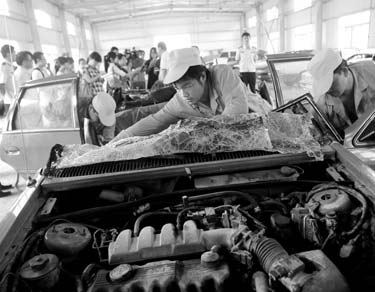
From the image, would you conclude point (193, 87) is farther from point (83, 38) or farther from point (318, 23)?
point (83, 38)

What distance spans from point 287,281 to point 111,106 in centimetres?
297

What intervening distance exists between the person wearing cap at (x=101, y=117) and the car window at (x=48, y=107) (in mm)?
246

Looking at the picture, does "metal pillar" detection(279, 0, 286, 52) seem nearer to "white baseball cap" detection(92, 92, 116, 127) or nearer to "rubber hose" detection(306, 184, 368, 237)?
"white baseball cap" detection(92, 92, 116, 127)

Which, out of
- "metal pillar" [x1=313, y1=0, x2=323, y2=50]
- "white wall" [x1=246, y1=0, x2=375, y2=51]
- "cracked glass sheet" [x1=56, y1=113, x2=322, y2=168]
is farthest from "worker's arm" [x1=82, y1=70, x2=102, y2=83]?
"metal pillar" [x1=313, y1=0, x2=323, y2=50]

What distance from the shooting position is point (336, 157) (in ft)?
6.10

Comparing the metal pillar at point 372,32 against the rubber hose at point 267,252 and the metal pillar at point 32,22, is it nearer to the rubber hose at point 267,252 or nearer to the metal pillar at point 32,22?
the rubber hose at point 267,252

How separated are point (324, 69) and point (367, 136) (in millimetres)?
640

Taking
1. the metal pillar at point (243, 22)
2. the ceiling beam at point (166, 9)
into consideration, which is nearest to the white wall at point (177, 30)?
the metal pillar at point (243, 22)

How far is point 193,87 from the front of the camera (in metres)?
2.70

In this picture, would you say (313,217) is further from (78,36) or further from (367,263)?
(78,36)

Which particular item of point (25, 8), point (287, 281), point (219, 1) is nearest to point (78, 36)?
point (25, 8)

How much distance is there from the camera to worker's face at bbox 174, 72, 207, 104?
267 cm

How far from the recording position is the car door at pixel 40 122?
376 cm

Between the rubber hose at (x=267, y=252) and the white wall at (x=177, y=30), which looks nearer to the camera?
the rubber hose at (x=267, y=252)
